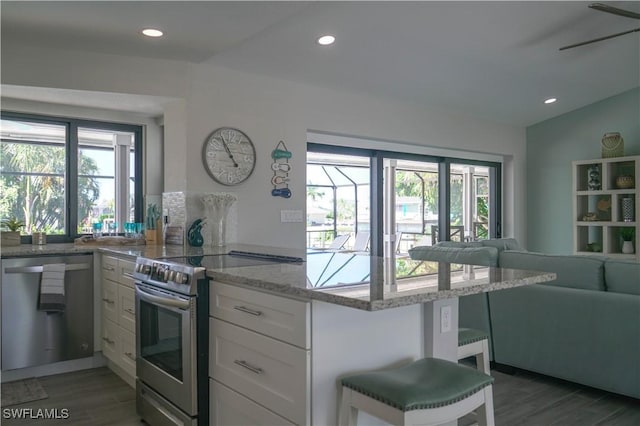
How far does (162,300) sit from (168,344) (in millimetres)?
228

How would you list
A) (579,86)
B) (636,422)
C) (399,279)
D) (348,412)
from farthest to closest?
(579,86) < (636,422) < (399,279) < (348,412)

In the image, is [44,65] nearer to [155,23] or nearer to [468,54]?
[155,23]

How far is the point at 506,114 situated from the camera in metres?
6.52

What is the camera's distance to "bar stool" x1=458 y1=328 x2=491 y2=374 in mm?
2309

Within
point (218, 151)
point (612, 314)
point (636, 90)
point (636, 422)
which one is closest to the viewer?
→ point (636, 422)

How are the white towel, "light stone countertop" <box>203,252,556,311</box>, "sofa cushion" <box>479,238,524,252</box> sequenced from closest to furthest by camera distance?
1. "light stone countertop" <box>203,252,556,311</box>
2. the white towel
3. "sofa cushion" <box>479,238,524,252</box>

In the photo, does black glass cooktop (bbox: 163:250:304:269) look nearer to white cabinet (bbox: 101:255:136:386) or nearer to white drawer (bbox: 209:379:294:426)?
white drawer (bbox: 209:379:294:426)

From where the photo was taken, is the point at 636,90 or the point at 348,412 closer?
the point at 348,412

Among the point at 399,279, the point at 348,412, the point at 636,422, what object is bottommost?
the point at 636,422

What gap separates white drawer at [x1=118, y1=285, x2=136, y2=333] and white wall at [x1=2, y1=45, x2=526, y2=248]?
42.1 inches

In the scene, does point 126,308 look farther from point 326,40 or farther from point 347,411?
point 326,40

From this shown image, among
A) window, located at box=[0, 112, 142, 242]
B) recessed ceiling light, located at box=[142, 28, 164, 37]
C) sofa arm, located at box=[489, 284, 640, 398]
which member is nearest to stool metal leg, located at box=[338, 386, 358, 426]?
sofa arm, located at box=[489, 284, 640, 398]

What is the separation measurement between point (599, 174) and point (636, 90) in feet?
3.70

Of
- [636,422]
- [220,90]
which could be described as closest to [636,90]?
[636,422]
